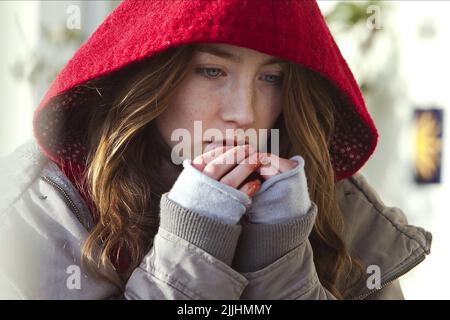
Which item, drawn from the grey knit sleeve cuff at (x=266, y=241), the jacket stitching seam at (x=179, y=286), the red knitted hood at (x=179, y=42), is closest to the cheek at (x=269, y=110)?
the red knitted hood at (x=179, y=42)

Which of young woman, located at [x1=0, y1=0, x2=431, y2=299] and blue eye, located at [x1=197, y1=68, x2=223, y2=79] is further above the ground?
blue eye, located at [x1=197, y1=68, x2=223, y2=79]

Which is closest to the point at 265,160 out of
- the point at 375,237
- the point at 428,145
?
the point at 375,237

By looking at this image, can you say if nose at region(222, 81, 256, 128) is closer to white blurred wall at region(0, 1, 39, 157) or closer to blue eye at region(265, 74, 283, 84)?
blue eye at region(265, 74, 283, 84)

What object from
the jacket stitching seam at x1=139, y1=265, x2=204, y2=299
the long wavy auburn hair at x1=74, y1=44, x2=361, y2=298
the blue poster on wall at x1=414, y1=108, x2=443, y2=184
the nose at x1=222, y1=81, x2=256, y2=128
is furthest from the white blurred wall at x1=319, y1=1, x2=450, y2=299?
the jacket stitching seam at x1=139, y1=265, x2=204, y2=299

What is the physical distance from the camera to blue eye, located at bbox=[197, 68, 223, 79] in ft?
3.96

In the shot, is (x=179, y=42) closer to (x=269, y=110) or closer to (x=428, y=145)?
(x=269, y=110)

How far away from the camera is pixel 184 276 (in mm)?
1041

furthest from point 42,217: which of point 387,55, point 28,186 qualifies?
point 387,55

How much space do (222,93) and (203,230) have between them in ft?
0.88

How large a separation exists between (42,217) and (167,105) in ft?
0.94

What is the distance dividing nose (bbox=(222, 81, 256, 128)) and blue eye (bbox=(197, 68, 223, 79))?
0.04 metres

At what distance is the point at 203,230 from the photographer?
1.05 meters

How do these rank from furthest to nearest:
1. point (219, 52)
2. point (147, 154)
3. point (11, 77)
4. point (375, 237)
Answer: point (11, 77), point (375, 237), point (147, 154), point (219, 52)

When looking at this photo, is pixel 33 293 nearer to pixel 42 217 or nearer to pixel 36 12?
pixel 42 217
